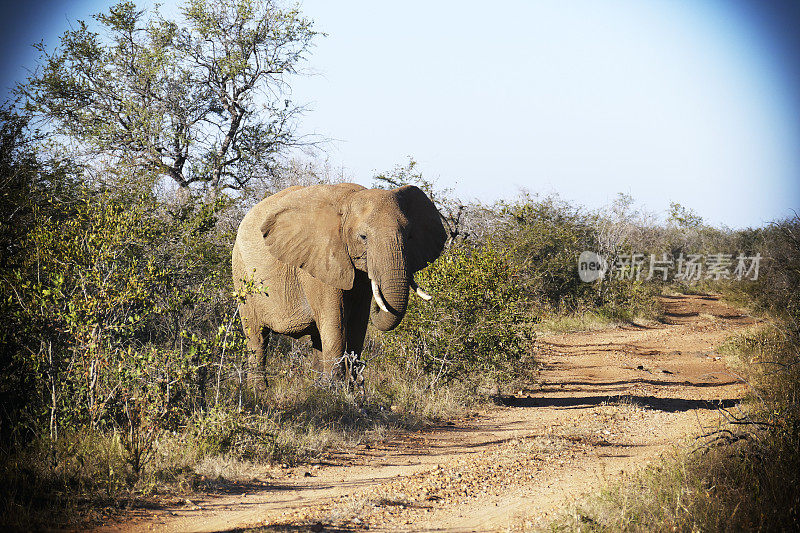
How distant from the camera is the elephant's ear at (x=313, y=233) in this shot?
753 cm

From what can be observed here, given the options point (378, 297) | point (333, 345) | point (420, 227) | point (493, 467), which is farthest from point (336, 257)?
point (493, 467)

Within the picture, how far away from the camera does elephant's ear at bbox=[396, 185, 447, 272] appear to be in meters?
7.81

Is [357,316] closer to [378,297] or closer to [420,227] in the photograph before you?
[378,297]

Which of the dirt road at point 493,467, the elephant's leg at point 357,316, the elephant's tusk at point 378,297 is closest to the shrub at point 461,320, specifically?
the dirt road at point 493,467

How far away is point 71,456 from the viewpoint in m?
5.03

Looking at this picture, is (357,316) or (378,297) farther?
(357,316)

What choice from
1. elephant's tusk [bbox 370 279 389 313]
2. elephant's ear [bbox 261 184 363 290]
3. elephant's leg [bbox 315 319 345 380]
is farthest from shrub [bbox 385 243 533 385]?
elephant's tusk [bbox 370 279 389 313]

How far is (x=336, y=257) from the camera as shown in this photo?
24.7ft

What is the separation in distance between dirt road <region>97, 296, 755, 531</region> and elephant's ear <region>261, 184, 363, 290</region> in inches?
80.7

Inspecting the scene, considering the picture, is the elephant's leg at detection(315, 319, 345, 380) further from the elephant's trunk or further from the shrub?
the shrub

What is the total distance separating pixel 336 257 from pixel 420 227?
3.88 feet

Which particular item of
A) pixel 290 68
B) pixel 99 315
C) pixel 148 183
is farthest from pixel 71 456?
pixel 290 68

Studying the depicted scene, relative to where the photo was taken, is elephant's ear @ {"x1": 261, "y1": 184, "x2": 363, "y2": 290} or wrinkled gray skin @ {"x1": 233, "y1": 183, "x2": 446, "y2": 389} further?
elephant's ear @ {"x1": 261, "y1": 184, "x2": 363, "y2": 290}

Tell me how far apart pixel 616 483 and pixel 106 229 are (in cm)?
486
